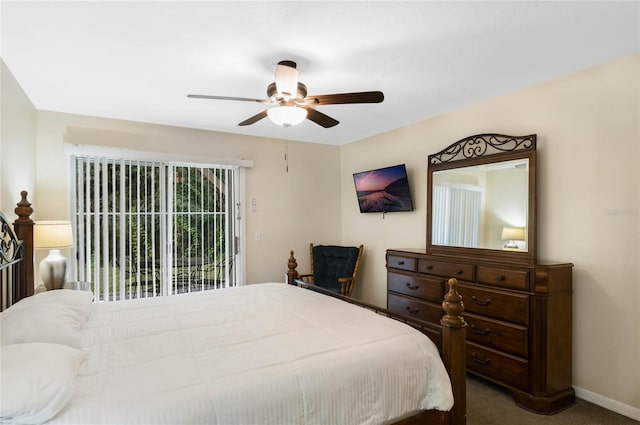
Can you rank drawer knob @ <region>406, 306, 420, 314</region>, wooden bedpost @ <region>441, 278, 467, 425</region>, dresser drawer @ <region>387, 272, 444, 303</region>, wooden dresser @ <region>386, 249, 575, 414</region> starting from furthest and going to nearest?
drawer knob @ <region>406, 306, 420, 314</region>, dresser drawer @ <region>387, 272, 444, 303</region>, wooden dresser @ <region>386, 249, 575, 414</region>, wooden bedpost @ <region>441, 278, 467, 425</region>

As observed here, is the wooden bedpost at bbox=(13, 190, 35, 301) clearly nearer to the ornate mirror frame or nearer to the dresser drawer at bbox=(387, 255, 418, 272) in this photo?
the dresser drawer at bbox=(387, 255, 418, 272)

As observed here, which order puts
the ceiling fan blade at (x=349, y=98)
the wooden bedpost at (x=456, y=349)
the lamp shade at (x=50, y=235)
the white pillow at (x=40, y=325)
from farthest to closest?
the lamp shade at (x=50, y=235)
the ceiling fan blade at (x=349, y=98)
the wooden bedpost at (x=456, y=349)
the white pillow at (x=40, y=325)

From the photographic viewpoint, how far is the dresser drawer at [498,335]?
8.38 feet

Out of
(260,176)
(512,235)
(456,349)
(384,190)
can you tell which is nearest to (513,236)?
(512,235)

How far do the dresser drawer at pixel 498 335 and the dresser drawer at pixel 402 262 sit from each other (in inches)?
27.1

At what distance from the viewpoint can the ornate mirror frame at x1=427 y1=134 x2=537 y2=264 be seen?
9.14ft

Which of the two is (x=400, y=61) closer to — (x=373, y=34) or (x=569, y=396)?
(x=373, y=34)

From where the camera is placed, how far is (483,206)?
3.19 m

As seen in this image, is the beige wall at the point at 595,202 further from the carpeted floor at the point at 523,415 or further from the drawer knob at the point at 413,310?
the drawer knob at the point at 413,310

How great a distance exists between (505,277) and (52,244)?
3520 mm

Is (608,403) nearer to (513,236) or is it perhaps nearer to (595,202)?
(513,236)

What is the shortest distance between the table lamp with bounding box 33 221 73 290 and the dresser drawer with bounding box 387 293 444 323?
2.82 meters

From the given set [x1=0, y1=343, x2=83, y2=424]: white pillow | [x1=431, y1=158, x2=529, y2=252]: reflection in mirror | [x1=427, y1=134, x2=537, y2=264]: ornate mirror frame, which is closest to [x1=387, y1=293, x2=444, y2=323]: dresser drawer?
[x1=427, y1=134, x2=537, y2=264]: ornate mirror frame

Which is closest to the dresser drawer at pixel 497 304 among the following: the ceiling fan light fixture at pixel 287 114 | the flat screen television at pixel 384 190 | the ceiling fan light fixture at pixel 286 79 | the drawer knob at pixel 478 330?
the drawer knob at pixel 478 330
